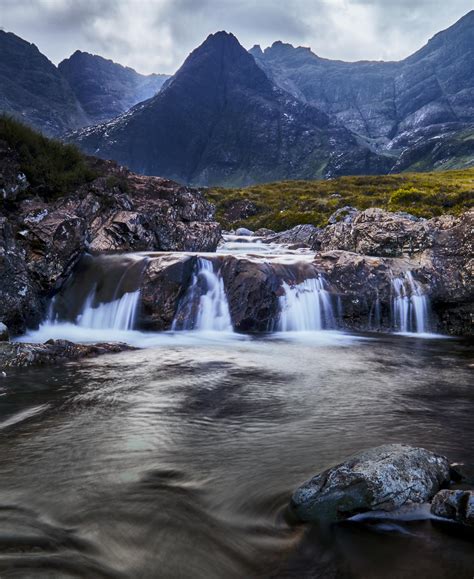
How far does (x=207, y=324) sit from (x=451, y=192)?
46.1m

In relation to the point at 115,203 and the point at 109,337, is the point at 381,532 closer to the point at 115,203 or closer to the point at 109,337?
the point at 109,337

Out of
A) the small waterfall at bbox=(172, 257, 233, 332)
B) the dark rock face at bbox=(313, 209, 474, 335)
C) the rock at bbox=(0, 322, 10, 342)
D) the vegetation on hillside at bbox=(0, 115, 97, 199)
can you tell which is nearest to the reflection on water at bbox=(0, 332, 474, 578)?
the rock at bbox=(0, 322, 10, 342)

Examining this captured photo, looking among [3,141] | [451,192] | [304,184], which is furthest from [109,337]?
[304,184]

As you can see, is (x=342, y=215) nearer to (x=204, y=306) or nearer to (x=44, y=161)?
(x=204, y=306)

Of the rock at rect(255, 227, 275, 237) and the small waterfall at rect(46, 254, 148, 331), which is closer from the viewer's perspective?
the small waterfall at rect(46, 254, 148, 331)

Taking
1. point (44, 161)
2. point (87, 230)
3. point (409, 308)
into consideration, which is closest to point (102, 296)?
point (87, 230)

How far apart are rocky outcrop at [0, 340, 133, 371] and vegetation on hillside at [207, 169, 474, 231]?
38.7 metres

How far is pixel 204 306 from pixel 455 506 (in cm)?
1434

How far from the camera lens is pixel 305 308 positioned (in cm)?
1895

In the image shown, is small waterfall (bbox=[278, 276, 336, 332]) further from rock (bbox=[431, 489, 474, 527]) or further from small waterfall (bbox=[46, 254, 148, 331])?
rock (bbox=[431, 489, 474, 527])

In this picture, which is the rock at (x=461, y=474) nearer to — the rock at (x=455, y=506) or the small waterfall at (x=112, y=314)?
the rock at (x=455, y=506)

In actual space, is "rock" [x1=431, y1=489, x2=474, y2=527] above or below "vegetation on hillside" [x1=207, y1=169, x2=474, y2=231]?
below

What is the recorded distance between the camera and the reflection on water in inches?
159

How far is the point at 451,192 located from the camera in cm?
5238
